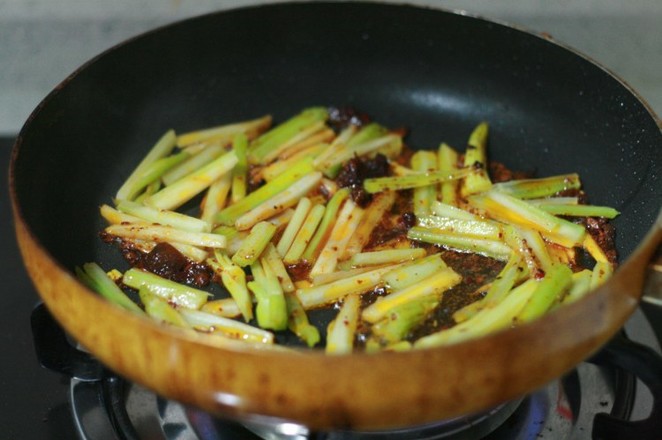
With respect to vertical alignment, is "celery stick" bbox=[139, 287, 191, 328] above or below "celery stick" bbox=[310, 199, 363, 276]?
below

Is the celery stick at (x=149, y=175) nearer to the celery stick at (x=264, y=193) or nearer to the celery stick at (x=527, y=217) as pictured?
the celery stick at (x=264, y=193)

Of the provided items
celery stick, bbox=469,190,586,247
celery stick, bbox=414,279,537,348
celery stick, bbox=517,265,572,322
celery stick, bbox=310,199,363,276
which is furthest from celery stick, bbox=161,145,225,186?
celery stick, bbox=517,265,572,322

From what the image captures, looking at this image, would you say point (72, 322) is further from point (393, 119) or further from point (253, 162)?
point (393, 119)

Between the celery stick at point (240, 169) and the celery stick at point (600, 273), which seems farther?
the celery stick at point (240, 169)

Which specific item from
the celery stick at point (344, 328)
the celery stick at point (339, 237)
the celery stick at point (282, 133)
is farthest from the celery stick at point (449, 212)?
the celery stick at point (282, 133)

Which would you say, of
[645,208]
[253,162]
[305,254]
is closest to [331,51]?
[253,162]

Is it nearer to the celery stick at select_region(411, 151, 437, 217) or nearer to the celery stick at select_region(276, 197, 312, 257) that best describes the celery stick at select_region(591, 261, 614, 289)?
the celery stick at select_region(411, 151, 437, 217)
